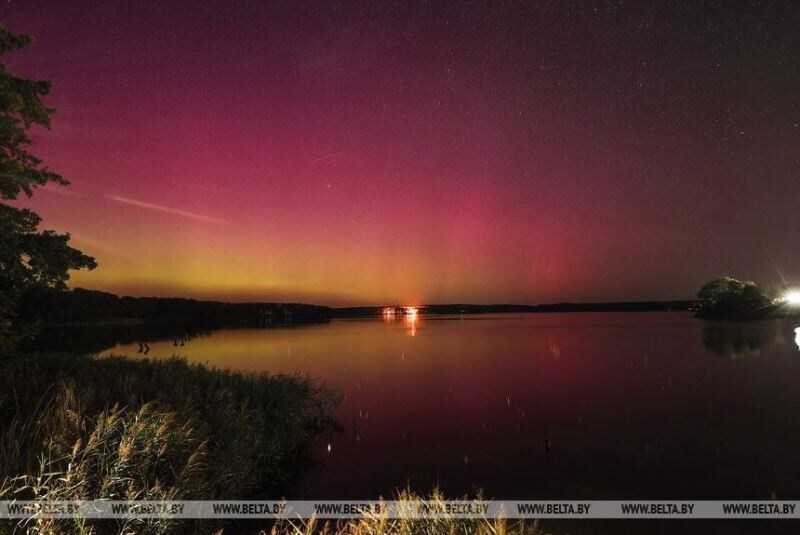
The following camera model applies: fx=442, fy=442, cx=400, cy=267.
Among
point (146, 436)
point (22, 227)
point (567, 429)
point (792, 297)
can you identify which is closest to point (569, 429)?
point (567, 429)

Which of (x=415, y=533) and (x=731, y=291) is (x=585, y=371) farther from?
(x=731, y=291)

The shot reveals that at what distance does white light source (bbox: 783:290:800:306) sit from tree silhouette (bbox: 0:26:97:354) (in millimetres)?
160210

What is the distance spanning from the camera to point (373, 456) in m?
18.9

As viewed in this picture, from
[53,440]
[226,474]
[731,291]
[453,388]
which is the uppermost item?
[731,291]

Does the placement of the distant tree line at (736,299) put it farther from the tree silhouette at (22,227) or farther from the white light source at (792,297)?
the tree silhouette at (22,227)

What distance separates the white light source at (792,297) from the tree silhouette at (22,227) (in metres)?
160

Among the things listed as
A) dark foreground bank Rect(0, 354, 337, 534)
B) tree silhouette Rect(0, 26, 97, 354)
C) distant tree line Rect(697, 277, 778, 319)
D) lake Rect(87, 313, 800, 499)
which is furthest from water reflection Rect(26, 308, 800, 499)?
distant tree line Rect(697, 277, 778, 319)

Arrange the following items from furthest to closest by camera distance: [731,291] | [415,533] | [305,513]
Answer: [731,291], [305,513], [415,533]

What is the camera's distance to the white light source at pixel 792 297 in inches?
4806

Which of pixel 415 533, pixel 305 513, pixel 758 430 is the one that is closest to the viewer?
pixel 415 533

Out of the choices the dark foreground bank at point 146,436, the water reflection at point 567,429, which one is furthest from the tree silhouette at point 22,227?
the water reflection at point 567,429

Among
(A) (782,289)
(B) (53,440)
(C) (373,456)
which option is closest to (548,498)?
(C) (373,456)

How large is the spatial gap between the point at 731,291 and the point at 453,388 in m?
142

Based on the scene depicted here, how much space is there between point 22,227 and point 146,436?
34.2 ft
